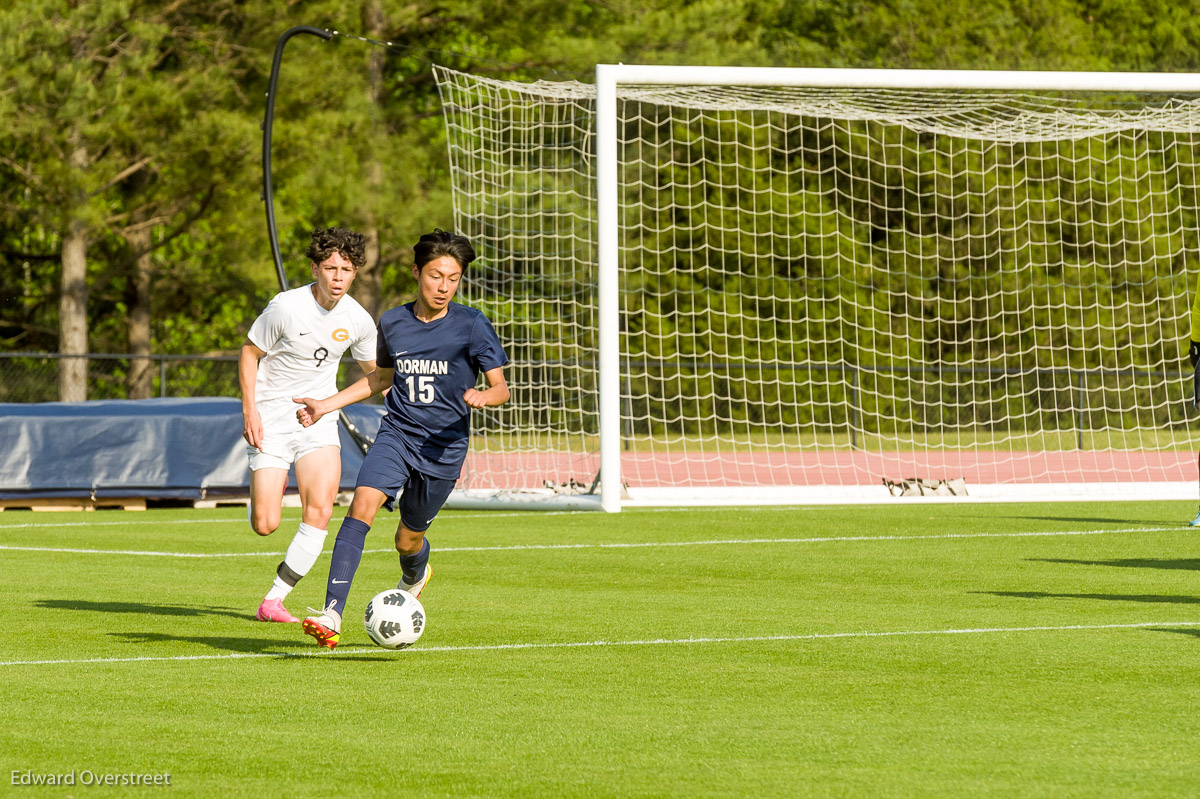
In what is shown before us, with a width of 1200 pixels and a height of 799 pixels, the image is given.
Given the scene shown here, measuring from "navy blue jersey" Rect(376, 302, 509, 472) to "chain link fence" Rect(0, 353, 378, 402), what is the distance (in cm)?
1873

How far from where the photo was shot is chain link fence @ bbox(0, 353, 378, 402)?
2803cm

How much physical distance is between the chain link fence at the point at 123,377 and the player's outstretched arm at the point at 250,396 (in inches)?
686

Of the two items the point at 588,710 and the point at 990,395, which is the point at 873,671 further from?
the point at 990,395

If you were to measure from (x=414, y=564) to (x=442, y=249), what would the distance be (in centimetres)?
159

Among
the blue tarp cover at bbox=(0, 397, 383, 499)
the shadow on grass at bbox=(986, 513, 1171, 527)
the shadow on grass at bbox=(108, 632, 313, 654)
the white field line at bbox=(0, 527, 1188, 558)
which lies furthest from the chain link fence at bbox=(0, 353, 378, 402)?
the shadow on grass at bbox=(108, 632, 313, 654)

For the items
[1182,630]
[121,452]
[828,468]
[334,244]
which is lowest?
[1182,630]

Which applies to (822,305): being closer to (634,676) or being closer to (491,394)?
(491,394)

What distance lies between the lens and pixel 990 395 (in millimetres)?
26312

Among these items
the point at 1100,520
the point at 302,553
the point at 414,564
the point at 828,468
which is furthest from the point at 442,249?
the point at 828,468

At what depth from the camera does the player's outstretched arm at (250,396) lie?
857 centimetres

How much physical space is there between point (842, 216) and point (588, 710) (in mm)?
26828

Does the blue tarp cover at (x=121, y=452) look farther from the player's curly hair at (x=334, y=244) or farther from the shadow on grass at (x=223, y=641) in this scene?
the shadow on grass at (x=223, y=641)

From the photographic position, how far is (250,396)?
8.57 meters

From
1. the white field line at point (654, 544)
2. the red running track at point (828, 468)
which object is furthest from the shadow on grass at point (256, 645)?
the red running track at point (828, 468)
